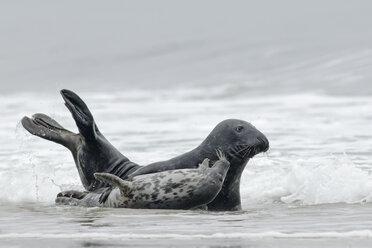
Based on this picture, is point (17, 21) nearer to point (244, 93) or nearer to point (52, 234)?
point (244, 93)

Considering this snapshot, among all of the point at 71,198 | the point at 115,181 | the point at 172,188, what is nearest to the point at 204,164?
the point at 172,188

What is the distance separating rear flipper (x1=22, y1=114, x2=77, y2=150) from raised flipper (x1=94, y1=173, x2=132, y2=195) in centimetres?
134

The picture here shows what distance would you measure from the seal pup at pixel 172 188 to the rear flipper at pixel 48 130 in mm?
1262

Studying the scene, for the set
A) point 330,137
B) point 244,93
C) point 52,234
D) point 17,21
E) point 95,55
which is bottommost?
point 52,234

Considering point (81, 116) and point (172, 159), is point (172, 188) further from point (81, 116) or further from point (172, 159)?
point (81, 116)

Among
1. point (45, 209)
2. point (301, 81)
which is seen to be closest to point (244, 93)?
point (301, 81)

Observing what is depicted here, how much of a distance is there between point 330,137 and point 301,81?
8.35m

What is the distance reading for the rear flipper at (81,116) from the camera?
9.52 m

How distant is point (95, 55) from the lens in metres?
34.4

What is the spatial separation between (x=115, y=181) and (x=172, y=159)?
849 mm

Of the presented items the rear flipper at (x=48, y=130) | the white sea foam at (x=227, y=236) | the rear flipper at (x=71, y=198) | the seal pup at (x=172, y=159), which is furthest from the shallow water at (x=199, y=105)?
the rear flipper at (x=48, y=130)

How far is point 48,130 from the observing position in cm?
1008

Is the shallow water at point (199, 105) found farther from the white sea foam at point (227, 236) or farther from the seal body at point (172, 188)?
the seal body at point (172, 188)

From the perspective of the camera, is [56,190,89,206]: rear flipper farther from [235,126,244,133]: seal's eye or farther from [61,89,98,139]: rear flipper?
[235,126,244,133]: seal's eye
